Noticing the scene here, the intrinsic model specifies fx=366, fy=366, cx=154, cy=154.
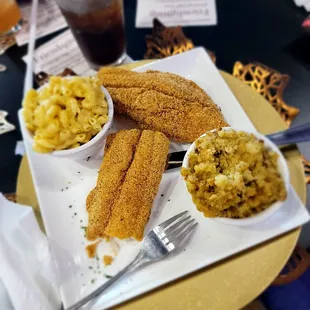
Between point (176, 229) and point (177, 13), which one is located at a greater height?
point (177, 13)

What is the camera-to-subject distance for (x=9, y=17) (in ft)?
4.97

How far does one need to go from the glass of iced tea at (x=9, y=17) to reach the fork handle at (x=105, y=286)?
1.17 m

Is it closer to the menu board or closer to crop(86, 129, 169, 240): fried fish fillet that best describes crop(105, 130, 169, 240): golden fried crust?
crop(86, 129, 169, 240): fried fish fillet

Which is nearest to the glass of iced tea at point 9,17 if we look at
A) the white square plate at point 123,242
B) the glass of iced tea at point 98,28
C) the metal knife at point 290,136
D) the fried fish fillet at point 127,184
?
the glass of iced tea at point 98,28

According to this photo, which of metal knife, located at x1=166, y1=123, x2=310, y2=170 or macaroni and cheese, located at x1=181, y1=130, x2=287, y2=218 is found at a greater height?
macaroni and cheese, located at x1=181, y1=130, x2=287, y2=218

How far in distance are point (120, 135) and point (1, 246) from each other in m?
0.41

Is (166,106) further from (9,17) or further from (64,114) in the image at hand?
(9,17)

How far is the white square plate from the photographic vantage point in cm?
85

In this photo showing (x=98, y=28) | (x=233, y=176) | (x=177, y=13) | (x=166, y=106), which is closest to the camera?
(x=233, y=176)

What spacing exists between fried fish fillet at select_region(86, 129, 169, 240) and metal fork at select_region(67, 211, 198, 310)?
0.04m

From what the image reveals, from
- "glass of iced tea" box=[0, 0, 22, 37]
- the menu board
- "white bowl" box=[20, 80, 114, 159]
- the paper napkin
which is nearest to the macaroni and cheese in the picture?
"white bowl" box=[20, 80, 114, 159]

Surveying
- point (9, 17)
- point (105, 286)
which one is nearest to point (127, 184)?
point (105, 286)

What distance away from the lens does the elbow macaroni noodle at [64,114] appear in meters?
0.90

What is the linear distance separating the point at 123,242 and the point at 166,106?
39 cm
